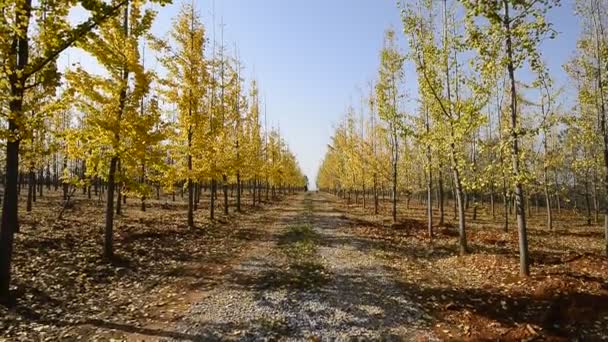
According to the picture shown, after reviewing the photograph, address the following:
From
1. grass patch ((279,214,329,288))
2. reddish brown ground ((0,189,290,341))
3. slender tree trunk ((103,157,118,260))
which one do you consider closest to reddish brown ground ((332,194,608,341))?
grass patch ((279,214,329,288))

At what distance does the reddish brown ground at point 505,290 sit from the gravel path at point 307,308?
2.22 ft

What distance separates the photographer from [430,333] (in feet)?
22.7

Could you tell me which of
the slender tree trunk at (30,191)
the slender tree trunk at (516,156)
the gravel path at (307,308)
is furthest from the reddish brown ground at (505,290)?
the slender tree trunk at (30,191)

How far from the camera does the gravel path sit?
686 cm

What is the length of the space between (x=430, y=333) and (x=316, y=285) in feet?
11.4

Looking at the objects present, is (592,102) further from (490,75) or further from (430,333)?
(430,333)

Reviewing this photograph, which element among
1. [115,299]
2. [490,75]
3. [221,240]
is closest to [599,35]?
[490,75]

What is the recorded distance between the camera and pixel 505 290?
934 cm

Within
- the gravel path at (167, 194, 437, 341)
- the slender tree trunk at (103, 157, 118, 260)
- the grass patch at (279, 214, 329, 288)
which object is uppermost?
the slender tree trunk at (103, 157, 118, 260)

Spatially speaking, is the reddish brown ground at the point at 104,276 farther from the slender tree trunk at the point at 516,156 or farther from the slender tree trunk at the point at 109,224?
the slender tree trunk at the point at 516,156

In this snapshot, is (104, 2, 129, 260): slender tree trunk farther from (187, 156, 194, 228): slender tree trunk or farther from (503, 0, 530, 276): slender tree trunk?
(503, 0, 530, 276): slender tree trunk

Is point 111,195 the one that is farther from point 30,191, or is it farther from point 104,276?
point 30,191

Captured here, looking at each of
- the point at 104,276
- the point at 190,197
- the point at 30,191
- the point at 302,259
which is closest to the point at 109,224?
the point at 104,276

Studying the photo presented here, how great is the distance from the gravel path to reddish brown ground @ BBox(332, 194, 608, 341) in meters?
0.68
